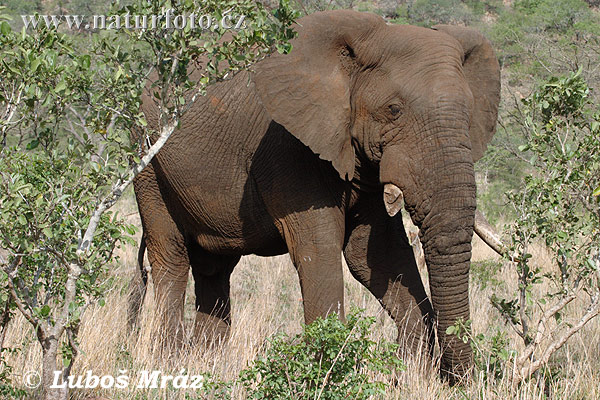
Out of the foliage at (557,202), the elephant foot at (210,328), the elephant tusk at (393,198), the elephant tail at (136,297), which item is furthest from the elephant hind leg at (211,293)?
the foliage at (557,202)

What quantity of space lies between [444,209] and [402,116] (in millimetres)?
648

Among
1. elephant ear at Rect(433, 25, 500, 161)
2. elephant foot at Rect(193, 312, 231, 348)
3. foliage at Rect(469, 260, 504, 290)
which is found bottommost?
elephant foot at Rect(193, 312, 231, 348)

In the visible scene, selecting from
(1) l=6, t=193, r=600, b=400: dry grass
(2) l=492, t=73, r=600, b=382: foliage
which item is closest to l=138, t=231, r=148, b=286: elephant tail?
(1) l=6, t=193, r=600, b=400: dry grass

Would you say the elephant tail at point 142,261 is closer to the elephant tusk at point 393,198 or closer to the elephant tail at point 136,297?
the elephant tail at point 136,297

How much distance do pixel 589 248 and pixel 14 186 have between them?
3.26 m

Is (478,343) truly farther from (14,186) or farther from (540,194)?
(14,186)

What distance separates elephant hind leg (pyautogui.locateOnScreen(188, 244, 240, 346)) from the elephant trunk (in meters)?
2.59

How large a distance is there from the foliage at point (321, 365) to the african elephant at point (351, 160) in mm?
1095

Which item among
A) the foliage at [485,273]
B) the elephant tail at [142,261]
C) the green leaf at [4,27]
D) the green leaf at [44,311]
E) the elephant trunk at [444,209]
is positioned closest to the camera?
the green leaf at [4,27]

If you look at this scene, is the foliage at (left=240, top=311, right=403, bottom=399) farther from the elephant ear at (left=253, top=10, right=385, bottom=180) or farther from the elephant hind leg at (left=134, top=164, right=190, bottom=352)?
the elephant hind leg at (left=134, top=164, right=190, bottom=352)

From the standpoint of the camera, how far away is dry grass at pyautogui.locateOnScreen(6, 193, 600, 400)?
4828mm

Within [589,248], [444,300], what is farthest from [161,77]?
[589,248]

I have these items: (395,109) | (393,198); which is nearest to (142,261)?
(393,198)

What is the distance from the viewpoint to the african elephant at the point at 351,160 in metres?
4.93
